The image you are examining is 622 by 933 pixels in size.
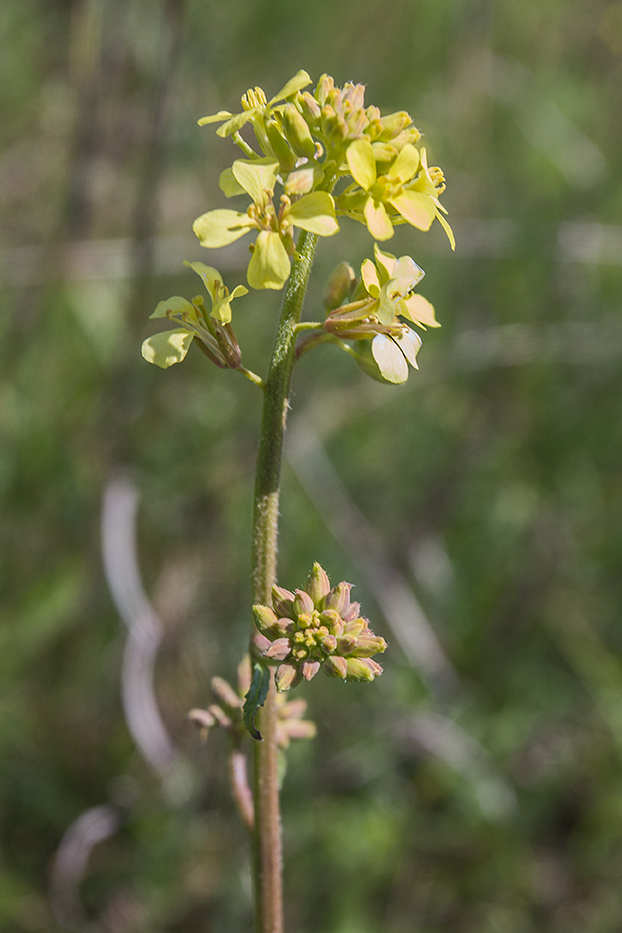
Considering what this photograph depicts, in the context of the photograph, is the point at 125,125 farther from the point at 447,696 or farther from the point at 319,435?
the point at 447,696

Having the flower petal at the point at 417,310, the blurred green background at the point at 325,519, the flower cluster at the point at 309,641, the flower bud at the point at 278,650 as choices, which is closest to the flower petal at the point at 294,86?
the flower petal at the point at 417,310

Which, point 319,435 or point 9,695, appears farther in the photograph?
point 319,435

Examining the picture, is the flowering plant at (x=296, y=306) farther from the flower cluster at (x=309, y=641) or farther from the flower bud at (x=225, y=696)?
the flower bud at (x=225, y=696)

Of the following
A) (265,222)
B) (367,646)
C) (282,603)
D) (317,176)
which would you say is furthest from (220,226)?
(367,646)

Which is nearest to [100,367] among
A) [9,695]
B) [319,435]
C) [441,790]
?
[319,435]

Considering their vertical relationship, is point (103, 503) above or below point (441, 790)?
above

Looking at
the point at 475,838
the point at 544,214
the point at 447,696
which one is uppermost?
the point at 544,214

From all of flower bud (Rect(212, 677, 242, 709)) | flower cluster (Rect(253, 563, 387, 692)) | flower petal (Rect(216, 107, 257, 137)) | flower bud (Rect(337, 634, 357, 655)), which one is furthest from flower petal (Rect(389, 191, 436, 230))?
flower bud (Rect(212, 677, 242, 709))
